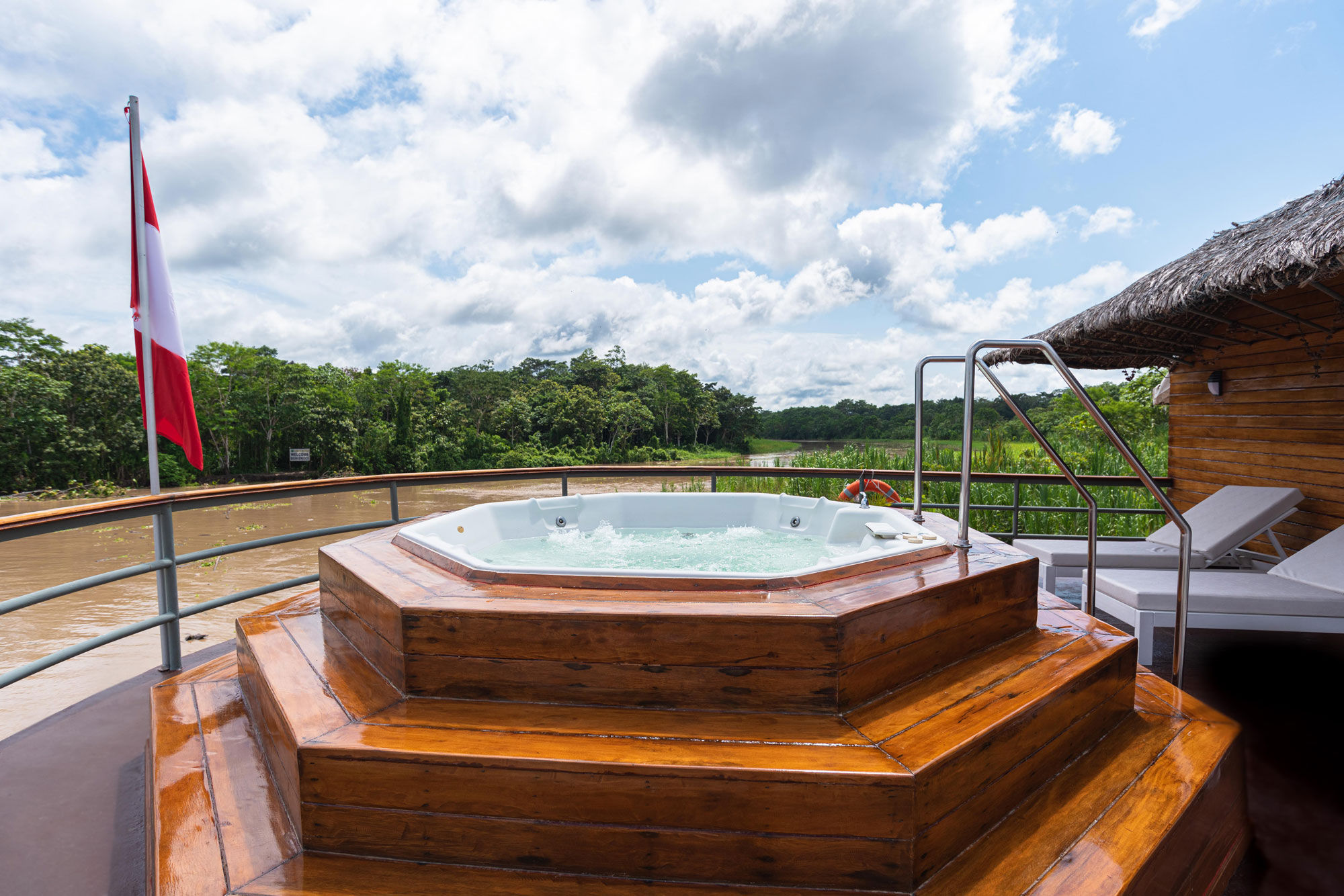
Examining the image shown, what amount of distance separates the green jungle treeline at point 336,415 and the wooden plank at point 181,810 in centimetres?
1856

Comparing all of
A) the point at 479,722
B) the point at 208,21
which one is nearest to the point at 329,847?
the point at 479,722

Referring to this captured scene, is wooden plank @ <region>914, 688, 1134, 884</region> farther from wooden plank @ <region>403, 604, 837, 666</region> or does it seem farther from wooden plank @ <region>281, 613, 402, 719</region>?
wooden plank @ <region>281, 613, 402, 719</region>

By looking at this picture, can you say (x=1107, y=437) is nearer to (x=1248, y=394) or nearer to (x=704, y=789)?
(x=704, y=789)

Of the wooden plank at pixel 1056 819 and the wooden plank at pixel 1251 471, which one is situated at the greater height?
the wooden plank at pixel 1251 471

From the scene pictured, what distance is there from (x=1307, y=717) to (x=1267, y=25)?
4.31 meters


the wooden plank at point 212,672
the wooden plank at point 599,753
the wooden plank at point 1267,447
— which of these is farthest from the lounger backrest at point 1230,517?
the wooden plank at point 212,672

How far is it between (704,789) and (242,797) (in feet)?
3.38

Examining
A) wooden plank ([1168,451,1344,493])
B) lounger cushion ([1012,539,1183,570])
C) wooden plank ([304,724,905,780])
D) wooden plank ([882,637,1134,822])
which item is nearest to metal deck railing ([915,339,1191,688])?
wooden plank ([882,637,1134,822])

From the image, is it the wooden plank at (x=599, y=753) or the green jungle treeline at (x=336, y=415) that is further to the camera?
the green jungle treeline at (x=336, y=415)

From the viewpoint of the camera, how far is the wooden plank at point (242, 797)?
113cm

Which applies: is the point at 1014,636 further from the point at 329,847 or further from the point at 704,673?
the point at 329,847

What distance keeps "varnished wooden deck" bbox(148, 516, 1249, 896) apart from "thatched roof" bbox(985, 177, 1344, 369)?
2.05 m

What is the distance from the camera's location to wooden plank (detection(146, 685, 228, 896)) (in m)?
1.07

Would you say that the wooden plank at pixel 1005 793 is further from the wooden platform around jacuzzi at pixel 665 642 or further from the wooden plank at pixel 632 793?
the wooden platform around jacuzzi at pixel 665 642
